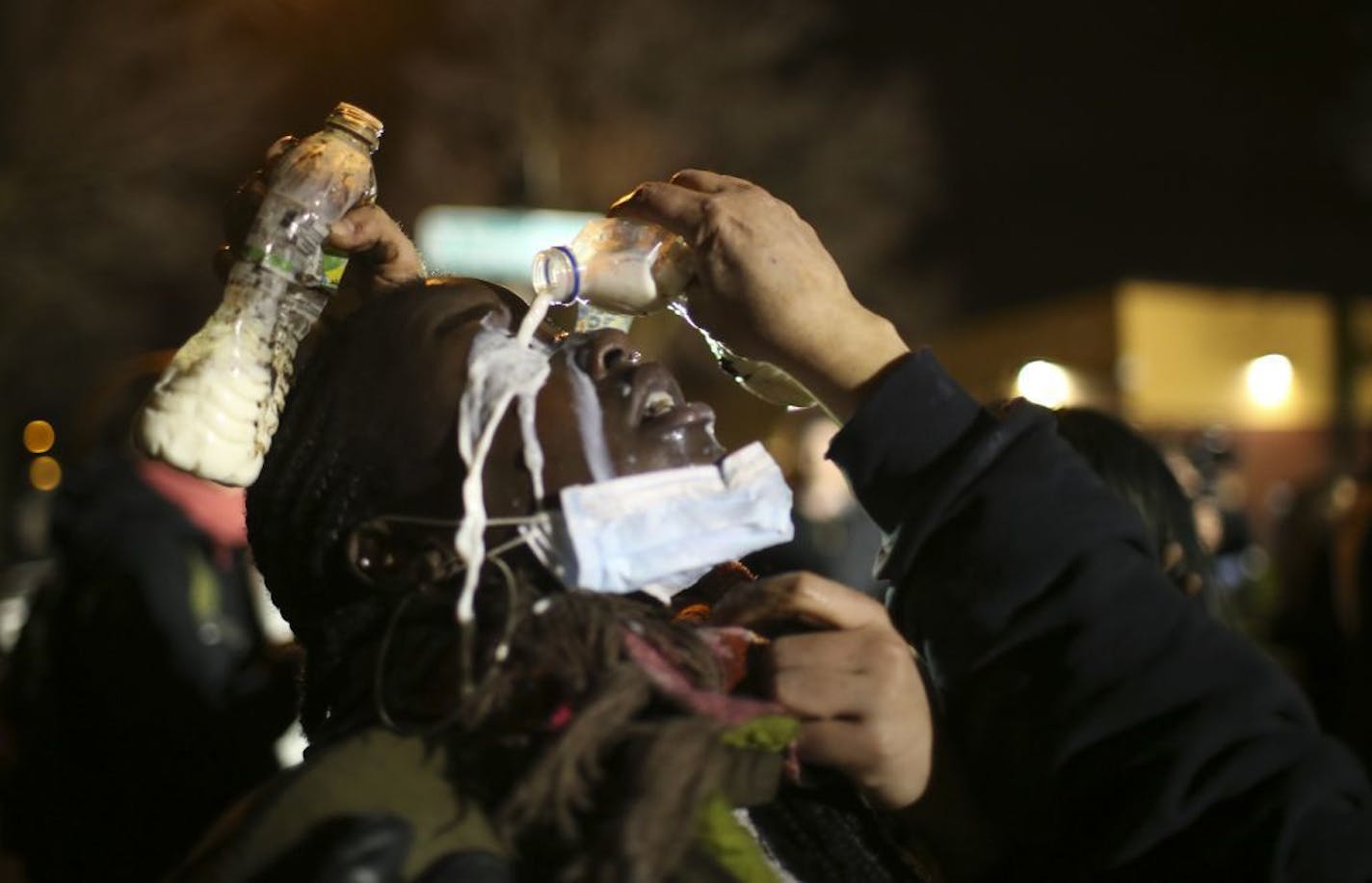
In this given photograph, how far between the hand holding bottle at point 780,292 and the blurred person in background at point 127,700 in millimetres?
A: 2137

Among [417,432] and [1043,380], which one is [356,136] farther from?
[1043,380]

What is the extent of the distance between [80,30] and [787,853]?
1817 centimetres

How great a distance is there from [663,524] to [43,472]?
657 centimetres

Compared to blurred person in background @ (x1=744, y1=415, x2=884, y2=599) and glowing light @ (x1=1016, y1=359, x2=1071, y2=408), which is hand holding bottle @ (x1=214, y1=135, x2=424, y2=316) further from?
glowing light @ (x1=1016, y1=359, x2=1071, y2=408)

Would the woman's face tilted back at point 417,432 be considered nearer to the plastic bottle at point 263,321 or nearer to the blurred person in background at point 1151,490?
the plastic bottle at point 263,321

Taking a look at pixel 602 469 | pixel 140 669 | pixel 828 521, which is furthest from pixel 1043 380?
pixel 602 469

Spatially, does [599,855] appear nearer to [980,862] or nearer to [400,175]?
[980,862]

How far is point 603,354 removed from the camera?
1.80 m

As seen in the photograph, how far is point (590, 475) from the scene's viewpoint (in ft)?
5.60

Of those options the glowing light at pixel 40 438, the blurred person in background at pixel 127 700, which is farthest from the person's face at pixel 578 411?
the glowing light at pixel 40 438

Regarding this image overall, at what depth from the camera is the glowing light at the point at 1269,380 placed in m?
20.6

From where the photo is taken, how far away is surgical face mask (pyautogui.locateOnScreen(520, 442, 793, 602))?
5.41 ft

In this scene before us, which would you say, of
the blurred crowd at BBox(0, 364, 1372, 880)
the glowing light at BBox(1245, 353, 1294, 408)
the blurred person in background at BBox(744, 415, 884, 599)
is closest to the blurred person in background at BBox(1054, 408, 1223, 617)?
the blurred crowd at BBox(0, 364, 1372, 880)

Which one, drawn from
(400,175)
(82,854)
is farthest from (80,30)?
(82,854)
